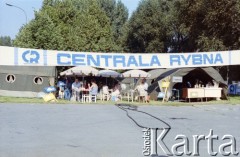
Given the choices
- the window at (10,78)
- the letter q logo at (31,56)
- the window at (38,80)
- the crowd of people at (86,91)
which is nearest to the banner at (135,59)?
the letter q logo at (31,56)

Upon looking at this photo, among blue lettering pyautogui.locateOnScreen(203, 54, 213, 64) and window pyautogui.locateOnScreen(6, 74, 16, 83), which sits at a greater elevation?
blue lettering pyautogui.locateOnScreen(203, 54, 213, 64)

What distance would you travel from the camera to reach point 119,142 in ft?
30.3

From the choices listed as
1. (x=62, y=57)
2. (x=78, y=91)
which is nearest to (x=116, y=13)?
(x=62, y=57)

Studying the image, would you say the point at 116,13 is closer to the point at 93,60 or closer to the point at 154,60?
the point at 154,60

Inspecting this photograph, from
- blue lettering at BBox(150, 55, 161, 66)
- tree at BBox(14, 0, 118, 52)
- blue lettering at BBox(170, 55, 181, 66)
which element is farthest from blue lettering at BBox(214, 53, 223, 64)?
tree at BBox(14, 0, 118, 52)

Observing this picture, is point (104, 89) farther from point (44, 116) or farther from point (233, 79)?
point (233, 79)

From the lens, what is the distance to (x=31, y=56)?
81.6 feet

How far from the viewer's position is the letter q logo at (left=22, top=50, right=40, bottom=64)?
24734mm

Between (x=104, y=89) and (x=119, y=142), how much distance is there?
1816 cm

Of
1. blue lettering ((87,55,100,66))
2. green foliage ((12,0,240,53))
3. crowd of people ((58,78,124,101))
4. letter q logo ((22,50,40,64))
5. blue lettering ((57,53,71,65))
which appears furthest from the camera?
green foliage ((12,0,240,53))

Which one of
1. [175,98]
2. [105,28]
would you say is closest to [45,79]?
[175,98]

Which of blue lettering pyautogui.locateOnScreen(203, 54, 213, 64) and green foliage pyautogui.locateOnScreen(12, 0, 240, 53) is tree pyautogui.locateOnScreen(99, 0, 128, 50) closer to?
green foliage pyautogui.locateOnScreen(12, 0, 240, 53)

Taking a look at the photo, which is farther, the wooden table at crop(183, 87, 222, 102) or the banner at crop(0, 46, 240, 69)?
the wooden table at crop(183, 87, 222, 102)

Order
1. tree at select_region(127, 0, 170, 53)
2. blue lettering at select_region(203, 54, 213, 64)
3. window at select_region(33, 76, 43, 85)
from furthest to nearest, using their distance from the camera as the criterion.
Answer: tree at select_region(127, 0, 170, 53) → window at select_region(33, 76, 43, 85) → blue lettering at select_region(203, 54, 213, 64)
